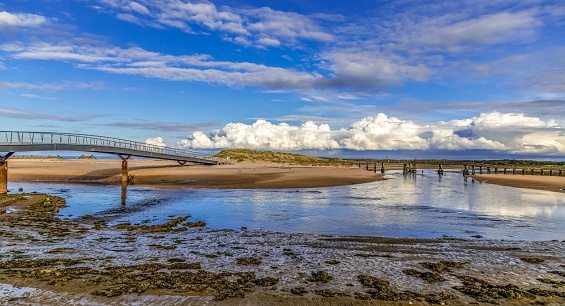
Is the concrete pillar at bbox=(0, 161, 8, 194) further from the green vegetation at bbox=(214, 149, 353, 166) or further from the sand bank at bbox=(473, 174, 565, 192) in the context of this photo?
the green vegetation at bbox=(214, 149, 353, 166)

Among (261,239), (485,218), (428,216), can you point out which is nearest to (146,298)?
(261,239)

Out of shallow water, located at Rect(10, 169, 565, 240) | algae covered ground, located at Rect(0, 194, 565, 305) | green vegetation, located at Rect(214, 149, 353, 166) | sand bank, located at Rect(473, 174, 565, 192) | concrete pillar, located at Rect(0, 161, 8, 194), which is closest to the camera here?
algae covered ground, located at Rect(0, 194, 565, 305)

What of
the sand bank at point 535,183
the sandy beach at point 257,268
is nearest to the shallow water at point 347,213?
the sandy beach at point 257,268

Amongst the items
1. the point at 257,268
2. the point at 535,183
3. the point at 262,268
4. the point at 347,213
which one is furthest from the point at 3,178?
the point at 535,183

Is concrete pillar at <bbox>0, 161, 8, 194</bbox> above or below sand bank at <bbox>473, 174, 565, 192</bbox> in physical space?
above

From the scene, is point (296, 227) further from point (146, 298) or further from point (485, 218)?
point (485, 218)

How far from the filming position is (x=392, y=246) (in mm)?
12898

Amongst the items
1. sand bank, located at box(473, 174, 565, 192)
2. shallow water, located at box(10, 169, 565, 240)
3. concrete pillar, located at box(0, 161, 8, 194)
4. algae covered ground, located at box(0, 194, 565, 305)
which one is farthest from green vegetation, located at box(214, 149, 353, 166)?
algae covered ground, located at box(0, 194, 565, 305)

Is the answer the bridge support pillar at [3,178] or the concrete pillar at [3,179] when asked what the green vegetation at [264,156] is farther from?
the concrete pillar at [3,179]

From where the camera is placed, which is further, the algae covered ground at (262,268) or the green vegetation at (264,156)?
the green vegetation at (264,156)

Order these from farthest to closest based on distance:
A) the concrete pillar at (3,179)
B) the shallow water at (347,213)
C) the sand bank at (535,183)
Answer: the sand bank at (535,183), the concrete pillar at (3,179), the shallow water at (347,213)

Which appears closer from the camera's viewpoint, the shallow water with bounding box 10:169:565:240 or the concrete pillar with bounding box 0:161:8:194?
the shallow water with bounding box 10:169:565:240

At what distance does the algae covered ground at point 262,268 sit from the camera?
780cm

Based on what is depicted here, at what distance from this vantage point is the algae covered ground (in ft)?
25.6
